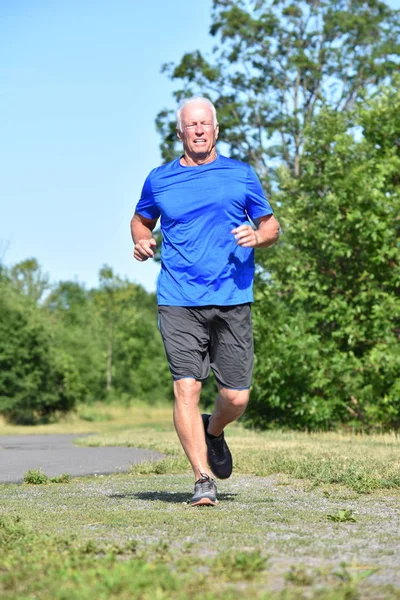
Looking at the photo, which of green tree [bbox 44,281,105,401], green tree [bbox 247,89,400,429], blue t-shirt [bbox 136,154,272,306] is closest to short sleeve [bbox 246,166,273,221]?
blue t-shirt [bbox 136,154,272,306]

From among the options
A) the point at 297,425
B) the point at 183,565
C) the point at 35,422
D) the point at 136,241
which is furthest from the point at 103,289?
the point at 183,565

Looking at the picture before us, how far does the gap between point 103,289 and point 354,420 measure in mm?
31123

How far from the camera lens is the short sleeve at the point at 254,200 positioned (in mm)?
5816

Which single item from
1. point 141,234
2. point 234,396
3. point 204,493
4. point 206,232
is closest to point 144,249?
point 141,234

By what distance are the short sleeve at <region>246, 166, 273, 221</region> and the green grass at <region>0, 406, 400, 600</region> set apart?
187 centimetres

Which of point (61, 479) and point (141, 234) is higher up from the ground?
point (141, 234)

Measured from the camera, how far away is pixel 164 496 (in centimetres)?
599

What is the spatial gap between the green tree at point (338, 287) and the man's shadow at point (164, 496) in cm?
909

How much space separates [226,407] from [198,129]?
1861 mm

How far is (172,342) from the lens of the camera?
5676 mm

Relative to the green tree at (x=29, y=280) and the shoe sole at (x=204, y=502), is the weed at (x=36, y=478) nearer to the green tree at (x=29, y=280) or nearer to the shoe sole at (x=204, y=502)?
the shoe sole at (x=204, y=502)

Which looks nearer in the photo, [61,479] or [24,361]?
[61,479]

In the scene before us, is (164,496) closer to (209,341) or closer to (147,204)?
(209,341)

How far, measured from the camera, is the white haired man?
5676mm
